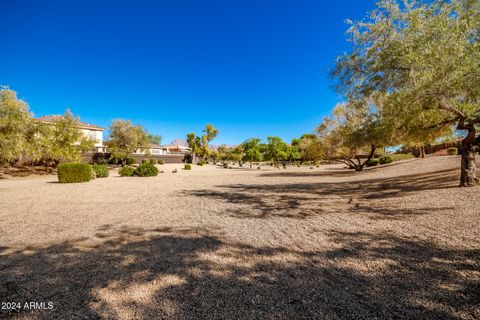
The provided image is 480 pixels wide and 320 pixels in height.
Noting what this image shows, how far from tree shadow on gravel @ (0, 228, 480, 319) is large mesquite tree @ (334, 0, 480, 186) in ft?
15.8

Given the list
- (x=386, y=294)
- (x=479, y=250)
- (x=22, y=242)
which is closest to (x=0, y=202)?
(x=22, y=242)

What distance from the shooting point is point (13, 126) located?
61.8 ft

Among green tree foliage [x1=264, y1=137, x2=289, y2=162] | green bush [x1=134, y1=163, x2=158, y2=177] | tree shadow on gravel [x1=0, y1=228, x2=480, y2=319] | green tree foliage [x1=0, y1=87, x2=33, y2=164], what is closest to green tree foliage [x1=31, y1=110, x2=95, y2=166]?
green tree foliage [x1=0, y1=87, x2=33, y2=164]

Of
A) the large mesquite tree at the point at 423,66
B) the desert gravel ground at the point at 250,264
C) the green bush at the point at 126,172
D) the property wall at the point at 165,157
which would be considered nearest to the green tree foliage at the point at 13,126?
the green bush at the point at 126,172

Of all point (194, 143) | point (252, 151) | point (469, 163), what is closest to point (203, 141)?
point (194, 143)

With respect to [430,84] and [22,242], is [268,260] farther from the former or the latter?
[430,84]

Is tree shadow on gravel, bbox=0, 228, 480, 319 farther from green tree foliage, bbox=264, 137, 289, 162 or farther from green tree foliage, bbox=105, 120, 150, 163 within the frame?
green tree foliage, bbox=264, 137, 289, 162

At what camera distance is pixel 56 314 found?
99.6 inches

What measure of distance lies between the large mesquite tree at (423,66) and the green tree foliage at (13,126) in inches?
975

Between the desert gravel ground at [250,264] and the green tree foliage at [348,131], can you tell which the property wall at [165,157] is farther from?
the desert gravel ground at [250,264]

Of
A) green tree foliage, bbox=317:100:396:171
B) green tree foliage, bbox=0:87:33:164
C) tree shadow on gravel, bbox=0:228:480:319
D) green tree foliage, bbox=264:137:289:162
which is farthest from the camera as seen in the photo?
green tree foliage, bbox=264:137:289:162

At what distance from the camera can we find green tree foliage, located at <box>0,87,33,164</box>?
699 inches

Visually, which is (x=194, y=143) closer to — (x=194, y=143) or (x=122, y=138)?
(x=194, y=143)

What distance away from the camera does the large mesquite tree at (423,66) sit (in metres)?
5.98
